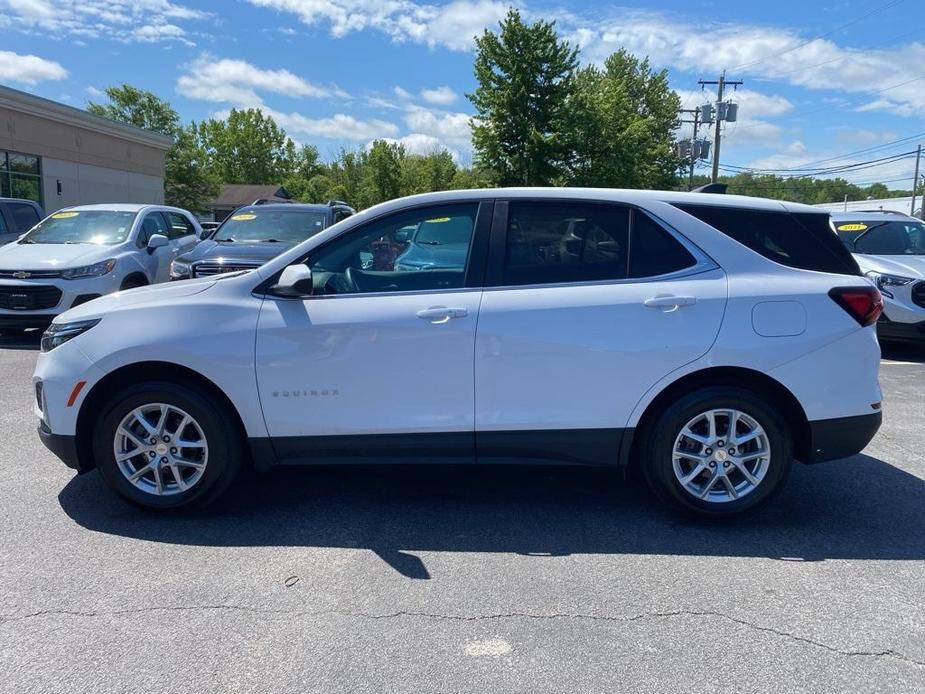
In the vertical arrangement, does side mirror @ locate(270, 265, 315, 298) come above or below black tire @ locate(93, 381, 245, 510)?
above

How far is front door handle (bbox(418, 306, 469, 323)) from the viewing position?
3.93 m

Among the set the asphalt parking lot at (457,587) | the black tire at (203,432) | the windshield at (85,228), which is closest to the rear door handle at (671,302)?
the asphalt parking lot at (457,587)

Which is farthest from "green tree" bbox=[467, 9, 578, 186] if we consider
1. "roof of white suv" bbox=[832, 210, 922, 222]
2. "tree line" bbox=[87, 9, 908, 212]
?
"roof of white suv" bbox=[832, 210, 922, 222]

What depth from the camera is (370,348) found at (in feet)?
13.0

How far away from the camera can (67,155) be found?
88.8ft

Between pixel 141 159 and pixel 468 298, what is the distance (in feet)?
111

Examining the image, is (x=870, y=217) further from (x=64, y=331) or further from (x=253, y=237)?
(x=64, y=331)

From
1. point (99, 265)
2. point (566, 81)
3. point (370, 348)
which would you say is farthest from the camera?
point (566, 81)

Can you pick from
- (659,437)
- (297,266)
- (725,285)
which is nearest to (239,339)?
(297,266)

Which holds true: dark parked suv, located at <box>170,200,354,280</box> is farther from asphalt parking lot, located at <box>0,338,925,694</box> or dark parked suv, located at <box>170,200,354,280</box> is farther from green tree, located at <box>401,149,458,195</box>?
green tree, located at <box>401,149,458,195</box>

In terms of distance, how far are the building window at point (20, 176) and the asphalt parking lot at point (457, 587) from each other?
22898 millimetres

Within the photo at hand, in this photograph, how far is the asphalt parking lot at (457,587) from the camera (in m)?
2.80

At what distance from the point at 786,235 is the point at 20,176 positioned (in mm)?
26844

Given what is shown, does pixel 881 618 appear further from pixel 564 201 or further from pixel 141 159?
pixel 141 159
